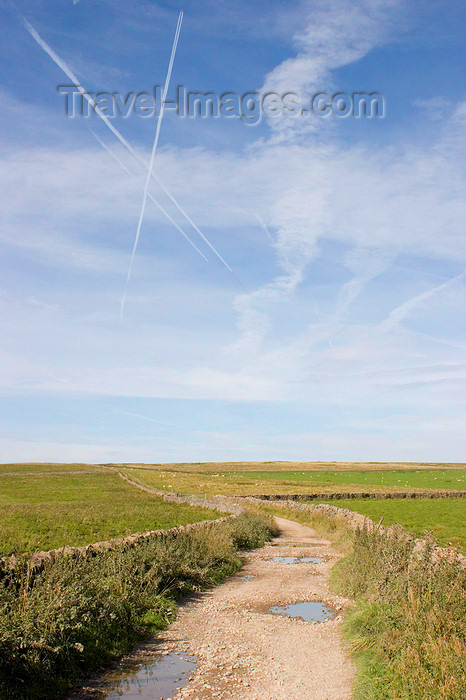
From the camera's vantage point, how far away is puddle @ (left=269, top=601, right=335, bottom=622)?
14.6 metres

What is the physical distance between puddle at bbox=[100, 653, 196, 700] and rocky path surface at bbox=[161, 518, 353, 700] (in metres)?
0.26

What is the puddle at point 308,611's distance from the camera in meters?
14.6

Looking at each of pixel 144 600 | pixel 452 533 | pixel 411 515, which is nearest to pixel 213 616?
pixel 144 600

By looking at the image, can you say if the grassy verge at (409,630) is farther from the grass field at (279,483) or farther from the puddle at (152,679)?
the grass field at (279,483)

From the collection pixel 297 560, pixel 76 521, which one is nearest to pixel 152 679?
pixel 297 560

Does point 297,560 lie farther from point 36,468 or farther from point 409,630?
point 36,468

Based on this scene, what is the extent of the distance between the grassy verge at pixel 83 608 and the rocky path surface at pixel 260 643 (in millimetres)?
904

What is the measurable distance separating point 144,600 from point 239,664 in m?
4.31

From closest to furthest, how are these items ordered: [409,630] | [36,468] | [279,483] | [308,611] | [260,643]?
[409,630] → [260,643] → [308,611] → [279,483] → [36,468]

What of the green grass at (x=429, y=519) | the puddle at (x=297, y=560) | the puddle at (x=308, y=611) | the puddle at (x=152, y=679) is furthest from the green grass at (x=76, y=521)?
the green grass at (x=429, y=519)

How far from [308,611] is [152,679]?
6395mm

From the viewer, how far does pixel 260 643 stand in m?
12.2

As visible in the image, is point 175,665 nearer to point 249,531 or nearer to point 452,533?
point 249,531

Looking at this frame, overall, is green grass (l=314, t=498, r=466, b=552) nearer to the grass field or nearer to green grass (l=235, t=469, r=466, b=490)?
the grass field
